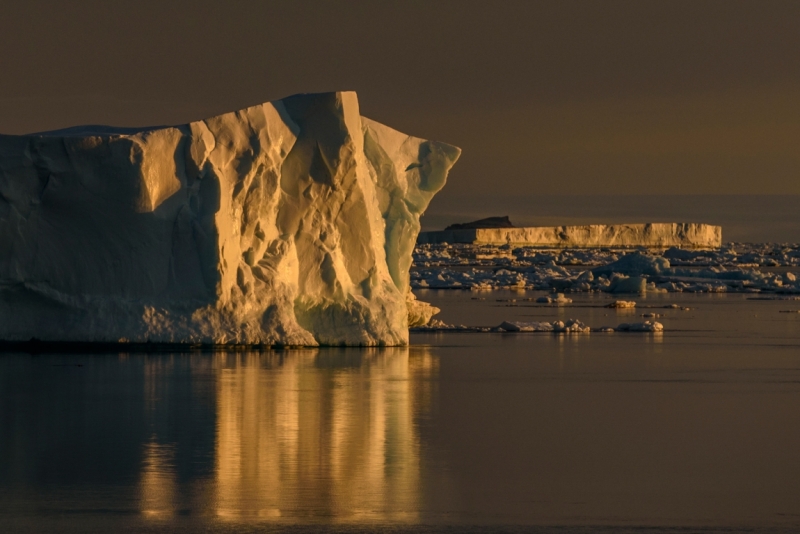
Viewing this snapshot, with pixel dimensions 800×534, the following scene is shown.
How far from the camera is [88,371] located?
44.8 ft

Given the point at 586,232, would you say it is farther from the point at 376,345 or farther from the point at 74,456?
the point at 74,456

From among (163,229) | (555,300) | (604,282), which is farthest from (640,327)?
(604,282)

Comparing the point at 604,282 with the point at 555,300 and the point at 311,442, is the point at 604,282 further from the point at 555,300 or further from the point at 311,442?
the point at 311,442

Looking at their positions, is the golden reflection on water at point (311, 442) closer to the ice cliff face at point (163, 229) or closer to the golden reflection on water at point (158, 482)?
the golden reflection on water at point (158, 482)

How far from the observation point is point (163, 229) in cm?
1523

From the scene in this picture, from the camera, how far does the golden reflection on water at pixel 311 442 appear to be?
762 cm

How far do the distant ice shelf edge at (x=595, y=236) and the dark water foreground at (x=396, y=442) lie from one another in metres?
52.5

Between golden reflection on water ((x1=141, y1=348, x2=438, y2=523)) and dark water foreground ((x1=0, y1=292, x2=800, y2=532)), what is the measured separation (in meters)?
0.02

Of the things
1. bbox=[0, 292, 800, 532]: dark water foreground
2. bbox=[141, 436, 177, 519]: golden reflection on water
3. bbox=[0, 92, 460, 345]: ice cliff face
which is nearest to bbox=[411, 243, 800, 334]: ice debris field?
bbox=[0, 292, 800, 532]: dark water foreground

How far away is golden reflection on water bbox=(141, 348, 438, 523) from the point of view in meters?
7.62

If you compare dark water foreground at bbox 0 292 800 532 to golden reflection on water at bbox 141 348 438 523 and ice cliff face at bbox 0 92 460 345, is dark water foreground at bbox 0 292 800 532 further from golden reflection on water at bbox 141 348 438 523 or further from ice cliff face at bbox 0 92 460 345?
ice cliff face at bbox 0 92 460 345

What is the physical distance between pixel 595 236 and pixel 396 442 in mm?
59909

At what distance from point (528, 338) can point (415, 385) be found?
6117mm

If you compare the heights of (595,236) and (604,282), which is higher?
(595,236)
